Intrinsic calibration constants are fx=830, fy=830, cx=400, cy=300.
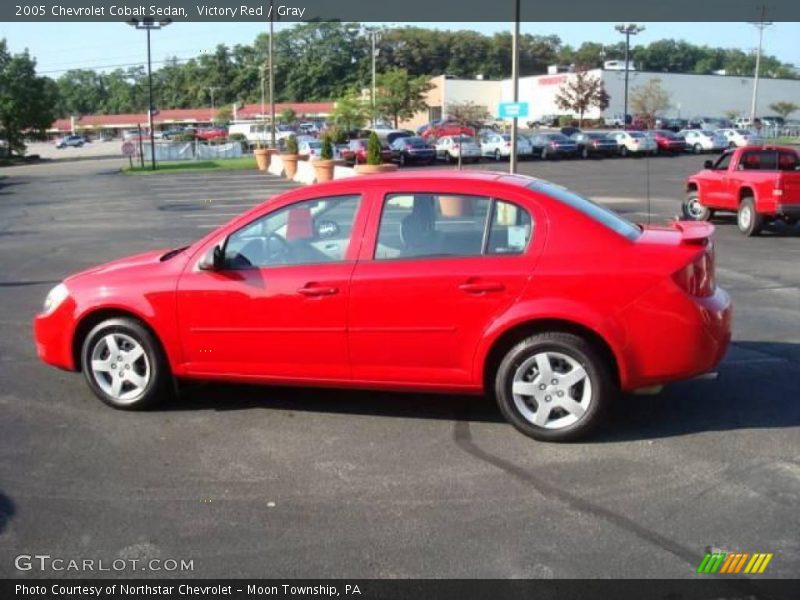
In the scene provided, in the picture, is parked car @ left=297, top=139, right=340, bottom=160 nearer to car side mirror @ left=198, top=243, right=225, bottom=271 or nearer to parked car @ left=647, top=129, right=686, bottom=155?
parked car @ left=647, top=129, right=686, bottom=155

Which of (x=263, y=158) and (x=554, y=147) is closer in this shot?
(x=263, y=158)

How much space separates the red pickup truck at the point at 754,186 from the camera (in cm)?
1481

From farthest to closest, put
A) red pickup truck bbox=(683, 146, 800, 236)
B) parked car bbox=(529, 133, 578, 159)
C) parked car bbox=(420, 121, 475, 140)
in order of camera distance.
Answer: parked car bbox=(420, 121, 475, 140), parked car bbox=(529, 133, 578, 159), red pickup truck bbox=(683, 146, 800, 236)

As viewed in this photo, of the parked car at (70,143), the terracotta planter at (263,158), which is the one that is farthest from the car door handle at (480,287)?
the parked car at (70,143)

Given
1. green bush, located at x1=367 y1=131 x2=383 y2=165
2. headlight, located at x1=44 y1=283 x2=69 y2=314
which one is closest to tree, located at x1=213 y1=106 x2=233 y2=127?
green bush, located at x1=367 y1=131 x2=383 y2=165

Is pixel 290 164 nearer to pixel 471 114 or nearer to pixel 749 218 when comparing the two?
pixel 749 218

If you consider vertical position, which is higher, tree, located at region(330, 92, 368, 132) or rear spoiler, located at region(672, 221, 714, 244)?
tree, located at region(330, 92, 368, 132)

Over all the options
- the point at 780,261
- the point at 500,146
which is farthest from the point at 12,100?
the point at 780,261

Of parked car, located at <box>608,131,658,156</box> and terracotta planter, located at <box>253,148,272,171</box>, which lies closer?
terracotta planter, located at <box>253,148,272,171</box>

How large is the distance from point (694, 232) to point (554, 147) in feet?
151

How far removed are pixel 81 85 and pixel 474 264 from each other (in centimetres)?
19458

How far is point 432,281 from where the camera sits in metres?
5.01

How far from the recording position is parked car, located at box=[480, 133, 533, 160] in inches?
1856

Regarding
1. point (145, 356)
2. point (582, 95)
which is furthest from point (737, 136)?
point (145, 356)
